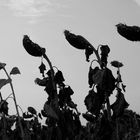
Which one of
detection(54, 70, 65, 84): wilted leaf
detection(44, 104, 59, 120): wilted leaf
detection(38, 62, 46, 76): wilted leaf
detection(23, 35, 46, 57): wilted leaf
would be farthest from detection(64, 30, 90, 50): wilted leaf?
detection(38, 62, 46, 76): wilted leaf

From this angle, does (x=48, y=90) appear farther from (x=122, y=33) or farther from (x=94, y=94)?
(x=122, y=33)

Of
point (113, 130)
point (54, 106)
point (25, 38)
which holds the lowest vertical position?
point (113, 130)

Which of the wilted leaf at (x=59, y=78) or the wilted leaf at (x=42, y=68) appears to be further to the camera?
the wilted leaf at (x=42, y=68)

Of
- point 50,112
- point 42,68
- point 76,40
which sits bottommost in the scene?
point 50,112

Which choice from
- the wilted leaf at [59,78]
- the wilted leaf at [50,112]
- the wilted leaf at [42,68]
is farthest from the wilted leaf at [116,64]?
the wilted leaf at [50,112]

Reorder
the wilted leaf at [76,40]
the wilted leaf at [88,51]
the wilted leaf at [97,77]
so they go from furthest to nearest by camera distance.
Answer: the wilted leaf at [88,51] < the wilted leaf at [97,77] < the wilted leaf at [76,40]

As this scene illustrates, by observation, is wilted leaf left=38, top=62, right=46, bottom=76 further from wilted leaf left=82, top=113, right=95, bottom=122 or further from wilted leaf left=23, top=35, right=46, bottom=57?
wilted leaf left=82, top=113, right=95, bottom=122

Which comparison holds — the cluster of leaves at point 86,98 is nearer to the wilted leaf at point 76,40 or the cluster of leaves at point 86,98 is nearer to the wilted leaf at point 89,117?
the wilted leaf at point 76,40

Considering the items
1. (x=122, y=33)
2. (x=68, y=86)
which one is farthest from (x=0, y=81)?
(x=122, y=33)

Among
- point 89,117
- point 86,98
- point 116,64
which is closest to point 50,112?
point 86,98

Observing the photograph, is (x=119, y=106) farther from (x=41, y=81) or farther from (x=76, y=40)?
(x=41, y=81)

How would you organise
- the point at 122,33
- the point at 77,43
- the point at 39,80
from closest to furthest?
the point at 122,33 < the point at 77,43 < the point at 39,80

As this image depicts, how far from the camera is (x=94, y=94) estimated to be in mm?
5191

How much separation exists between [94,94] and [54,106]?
0.72 metres
